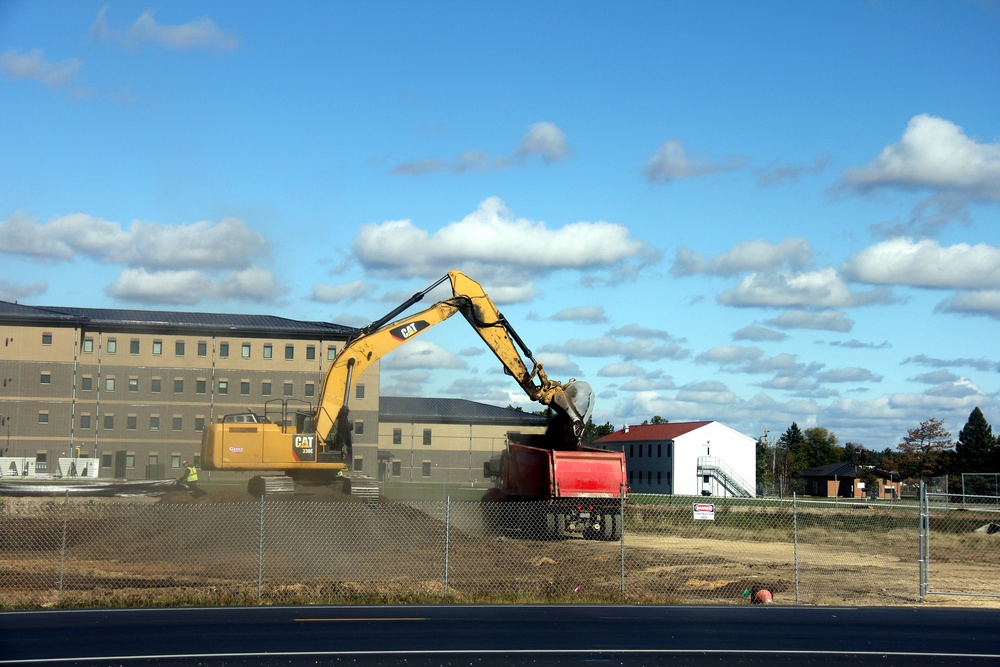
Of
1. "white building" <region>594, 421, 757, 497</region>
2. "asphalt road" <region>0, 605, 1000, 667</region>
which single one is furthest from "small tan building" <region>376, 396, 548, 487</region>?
"asphalt road" <region>0, 605, 1000, 667</region>

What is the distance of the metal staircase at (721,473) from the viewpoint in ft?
304

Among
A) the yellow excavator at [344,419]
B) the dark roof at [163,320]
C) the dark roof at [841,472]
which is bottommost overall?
the dark roof at [841,472]

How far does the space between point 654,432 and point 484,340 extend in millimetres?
71520

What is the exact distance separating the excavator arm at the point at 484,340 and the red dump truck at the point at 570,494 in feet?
4.53

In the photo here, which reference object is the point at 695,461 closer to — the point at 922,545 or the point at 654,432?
the point at 654,432

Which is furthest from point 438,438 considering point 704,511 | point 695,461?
point 704,511

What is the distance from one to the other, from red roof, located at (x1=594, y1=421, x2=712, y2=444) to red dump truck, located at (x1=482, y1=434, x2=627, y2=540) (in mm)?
66227

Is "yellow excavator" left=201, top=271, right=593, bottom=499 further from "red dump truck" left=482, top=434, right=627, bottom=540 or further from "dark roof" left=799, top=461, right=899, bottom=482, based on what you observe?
"dark roof" left=799, top=461, right=899, bottom=482

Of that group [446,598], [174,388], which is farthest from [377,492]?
[174,388]

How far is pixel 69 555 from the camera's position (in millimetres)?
25562

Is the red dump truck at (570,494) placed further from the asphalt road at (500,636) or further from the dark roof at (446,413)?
the dark roof at (446,413)

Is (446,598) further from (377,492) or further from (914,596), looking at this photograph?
(377,492)

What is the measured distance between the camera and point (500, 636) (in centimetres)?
1480

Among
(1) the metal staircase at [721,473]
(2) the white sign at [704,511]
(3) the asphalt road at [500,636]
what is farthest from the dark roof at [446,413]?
(3) the asphalt road at [500,636]
